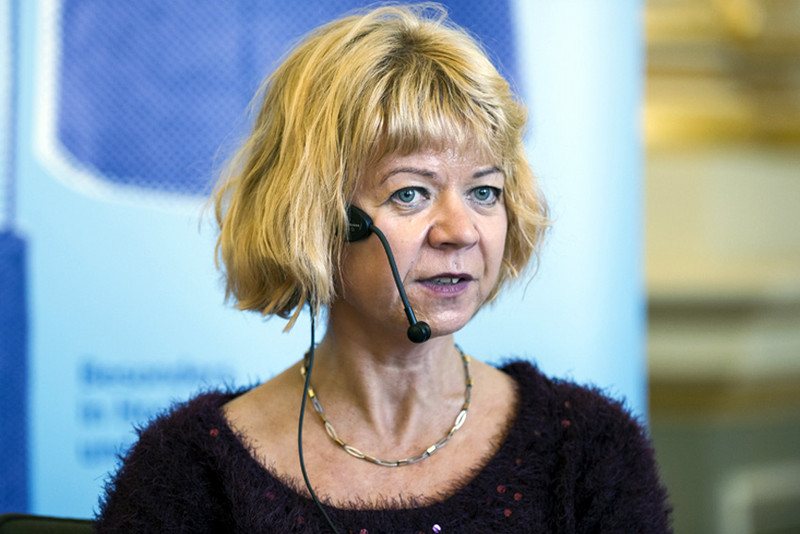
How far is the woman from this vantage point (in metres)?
1.13

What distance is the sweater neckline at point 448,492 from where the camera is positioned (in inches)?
45.4

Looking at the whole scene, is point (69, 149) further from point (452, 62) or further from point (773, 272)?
point (773, 272)

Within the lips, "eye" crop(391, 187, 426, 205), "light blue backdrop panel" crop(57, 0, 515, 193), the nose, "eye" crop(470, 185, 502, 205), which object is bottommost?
the lips

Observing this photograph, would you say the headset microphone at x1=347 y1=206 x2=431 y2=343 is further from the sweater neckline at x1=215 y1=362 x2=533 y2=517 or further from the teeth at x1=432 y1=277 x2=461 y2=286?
the sweater neckline at x1=215 y1=362 x2=533 y2=517

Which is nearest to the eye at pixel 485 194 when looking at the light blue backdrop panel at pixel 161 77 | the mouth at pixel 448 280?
the mouth at pixel 448 280

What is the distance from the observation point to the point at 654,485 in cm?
123

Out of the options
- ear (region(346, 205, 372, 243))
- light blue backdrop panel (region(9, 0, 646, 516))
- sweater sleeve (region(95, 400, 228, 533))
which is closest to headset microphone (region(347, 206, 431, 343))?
ear (region(346, 205, 372, 243))

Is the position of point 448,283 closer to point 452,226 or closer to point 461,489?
point 452,226

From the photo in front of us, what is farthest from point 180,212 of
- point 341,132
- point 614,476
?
point 614,476

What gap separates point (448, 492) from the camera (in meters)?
1.18

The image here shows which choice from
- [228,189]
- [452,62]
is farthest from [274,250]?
[452,62]

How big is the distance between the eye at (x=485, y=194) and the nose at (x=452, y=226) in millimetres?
47

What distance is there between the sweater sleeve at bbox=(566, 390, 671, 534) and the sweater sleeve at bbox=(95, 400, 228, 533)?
1.72ft

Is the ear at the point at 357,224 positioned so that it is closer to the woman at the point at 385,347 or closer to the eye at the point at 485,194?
the woman at the point at 385,347
